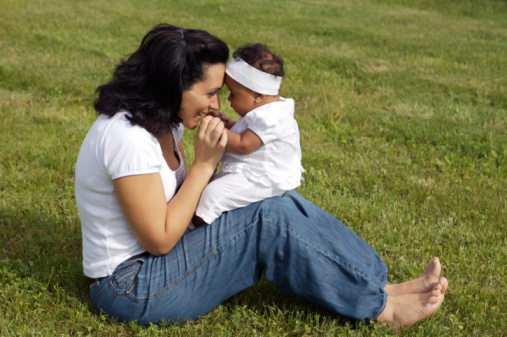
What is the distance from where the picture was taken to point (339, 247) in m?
2.63

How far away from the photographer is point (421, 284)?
296 cm

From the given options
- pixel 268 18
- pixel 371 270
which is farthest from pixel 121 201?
pixel 268 18

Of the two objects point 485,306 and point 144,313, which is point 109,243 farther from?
point 485,306

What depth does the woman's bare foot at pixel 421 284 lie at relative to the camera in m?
2.94

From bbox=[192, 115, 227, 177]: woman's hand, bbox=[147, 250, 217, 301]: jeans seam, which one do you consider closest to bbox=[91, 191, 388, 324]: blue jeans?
bbox=[147, 250, 217, 301]: jeans seam

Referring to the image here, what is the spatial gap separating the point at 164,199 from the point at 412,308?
1392mm

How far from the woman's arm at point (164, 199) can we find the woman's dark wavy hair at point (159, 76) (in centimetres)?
22

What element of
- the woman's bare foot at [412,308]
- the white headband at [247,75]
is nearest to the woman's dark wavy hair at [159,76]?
the white headband at [247,75]

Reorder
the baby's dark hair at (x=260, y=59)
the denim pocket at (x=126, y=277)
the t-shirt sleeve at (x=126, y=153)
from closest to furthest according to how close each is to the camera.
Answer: the t-shirt sleeve at (x=126, y=153)
the denim pocket at (x=126, y=277)
the baby's dark hair at (x=260, y=59)

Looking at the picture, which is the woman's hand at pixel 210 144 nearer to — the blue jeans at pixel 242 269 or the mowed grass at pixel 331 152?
the blue jeans at pixel 242 269

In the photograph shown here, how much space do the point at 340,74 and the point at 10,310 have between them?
5.51 meters

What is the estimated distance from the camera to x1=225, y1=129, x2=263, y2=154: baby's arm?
111 inches

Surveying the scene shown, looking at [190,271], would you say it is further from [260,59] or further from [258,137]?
[260,59]

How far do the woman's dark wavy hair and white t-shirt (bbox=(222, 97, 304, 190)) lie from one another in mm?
438
